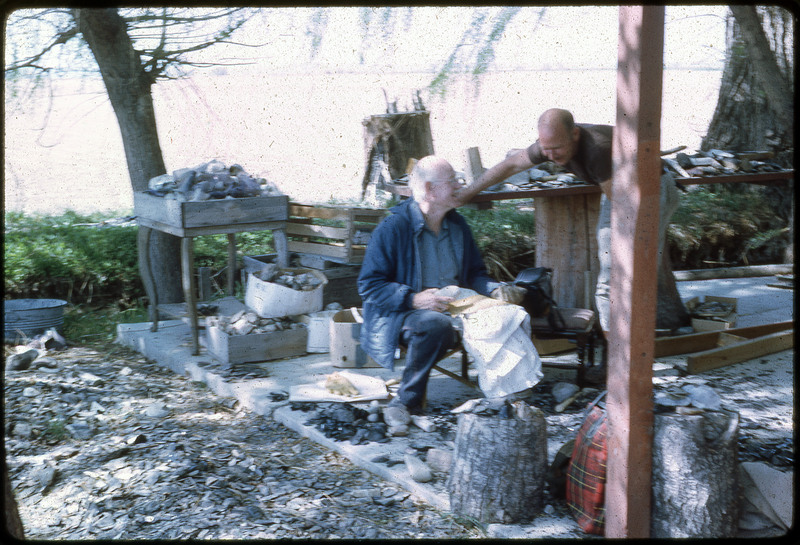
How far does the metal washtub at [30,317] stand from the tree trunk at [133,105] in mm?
929

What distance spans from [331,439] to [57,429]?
70.8 inches

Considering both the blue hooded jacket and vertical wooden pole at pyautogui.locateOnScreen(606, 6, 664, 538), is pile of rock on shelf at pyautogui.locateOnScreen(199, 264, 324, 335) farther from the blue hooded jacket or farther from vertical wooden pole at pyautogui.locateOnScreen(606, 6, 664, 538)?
vertical wooden pole at pyautogui.locateOnScreen(606, 6, 664, 538)

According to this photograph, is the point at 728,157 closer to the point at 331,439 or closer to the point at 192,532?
the point at 331,439

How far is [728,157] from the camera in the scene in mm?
7164

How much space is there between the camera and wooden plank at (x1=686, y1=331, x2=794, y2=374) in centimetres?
536

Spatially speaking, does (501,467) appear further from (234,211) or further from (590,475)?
(234,211)

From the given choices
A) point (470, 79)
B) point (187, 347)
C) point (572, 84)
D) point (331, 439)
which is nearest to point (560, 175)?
point (470, 79)

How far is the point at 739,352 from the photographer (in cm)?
559

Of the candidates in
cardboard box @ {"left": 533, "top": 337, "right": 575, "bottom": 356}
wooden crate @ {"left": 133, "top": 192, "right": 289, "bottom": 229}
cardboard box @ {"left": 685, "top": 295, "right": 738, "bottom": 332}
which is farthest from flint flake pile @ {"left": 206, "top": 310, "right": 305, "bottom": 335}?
cardboard box @ {"left": 685, "top": 295, "right": 738, "bottom": 332}

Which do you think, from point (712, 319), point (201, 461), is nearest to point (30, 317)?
point (201, 461)

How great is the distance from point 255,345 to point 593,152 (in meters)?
2.95

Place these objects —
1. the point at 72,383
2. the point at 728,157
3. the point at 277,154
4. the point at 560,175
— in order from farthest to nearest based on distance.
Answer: the point at 277,154 < the point at 728,157 < the point at 560,175 < the point at 72,383

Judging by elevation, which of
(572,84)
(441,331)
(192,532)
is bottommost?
(192,532)

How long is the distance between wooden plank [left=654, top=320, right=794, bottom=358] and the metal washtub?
16.9 feet
